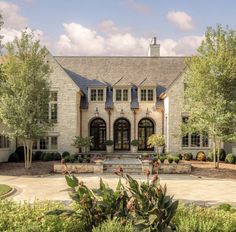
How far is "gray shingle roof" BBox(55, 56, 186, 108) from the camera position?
123 feet

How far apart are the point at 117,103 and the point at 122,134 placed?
11.2 feet

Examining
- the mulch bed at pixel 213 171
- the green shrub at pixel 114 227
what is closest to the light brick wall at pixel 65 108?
the mulch bed at pixel 213 171

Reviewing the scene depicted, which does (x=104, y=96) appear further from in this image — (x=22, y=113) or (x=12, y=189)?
(x=12, y=189)

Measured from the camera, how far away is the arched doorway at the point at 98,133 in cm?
3712

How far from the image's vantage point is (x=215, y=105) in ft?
89.6

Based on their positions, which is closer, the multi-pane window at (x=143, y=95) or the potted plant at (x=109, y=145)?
the potted plant at (x=109, y=145)

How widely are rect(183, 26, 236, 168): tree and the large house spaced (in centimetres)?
496

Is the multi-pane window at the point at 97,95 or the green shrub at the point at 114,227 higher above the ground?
the multi-pane window at the point at 97,95

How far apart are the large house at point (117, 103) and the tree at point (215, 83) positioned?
4.96 meters

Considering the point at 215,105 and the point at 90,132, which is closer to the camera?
the point at 215,105

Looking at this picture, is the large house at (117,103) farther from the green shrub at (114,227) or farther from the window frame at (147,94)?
the green shrub at (114,227)

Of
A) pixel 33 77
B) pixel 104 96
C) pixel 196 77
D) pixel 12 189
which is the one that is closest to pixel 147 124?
pixel 104 96

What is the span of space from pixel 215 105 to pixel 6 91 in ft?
53.0

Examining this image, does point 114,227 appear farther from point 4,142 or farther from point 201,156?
point 4,142
